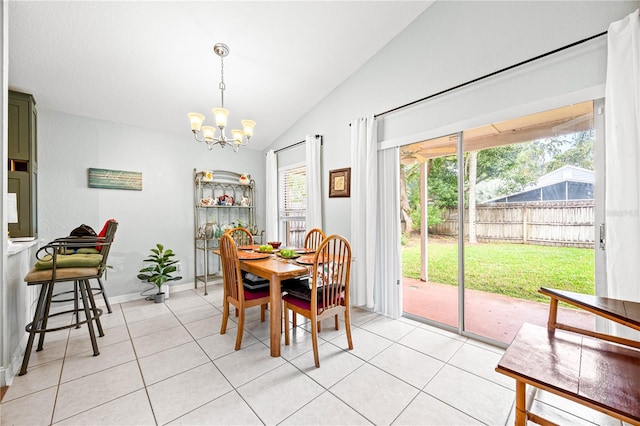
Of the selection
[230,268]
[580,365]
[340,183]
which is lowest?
[580,365]

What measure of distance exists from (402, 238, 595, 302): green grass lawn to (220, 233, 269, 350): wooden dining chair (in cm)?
218

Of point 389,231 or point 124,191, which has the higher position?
point 124,191

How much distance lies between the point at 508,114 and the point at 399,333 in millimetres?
2176

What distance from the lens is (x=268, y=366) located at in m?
1.96

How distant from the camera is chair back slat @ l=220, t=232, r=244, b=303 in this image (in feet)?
7.18

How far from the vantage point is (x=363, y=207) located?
9.99 ft

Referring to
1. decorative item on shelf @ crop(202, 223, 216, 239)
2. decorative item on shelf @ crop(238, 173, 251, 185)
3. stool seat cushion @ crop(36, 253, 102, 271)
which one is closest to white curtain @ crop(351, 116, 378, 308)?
decorative item on shelf @ crop(238, 173, 251, 185)

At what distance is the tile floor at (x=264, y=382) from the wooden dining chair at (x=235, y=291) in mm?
271

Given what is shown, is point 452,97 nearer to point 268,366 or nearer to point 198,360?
point 268,366

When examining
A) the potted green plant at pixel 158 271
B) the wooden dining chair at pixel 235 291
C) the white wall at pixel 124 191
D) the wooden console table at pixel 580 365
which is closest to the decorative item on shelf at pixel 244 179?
the white wall at pixel 124 191

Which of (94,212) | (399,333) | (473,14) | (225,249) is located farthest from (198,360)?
(473,14)

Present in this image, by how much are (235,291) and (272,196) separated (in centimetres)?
237

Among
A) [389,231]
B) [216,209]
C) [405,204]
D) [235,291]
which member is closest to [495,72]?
[389,231]

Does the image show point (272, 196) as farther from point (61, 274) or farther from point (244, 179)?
point (61, 274)
